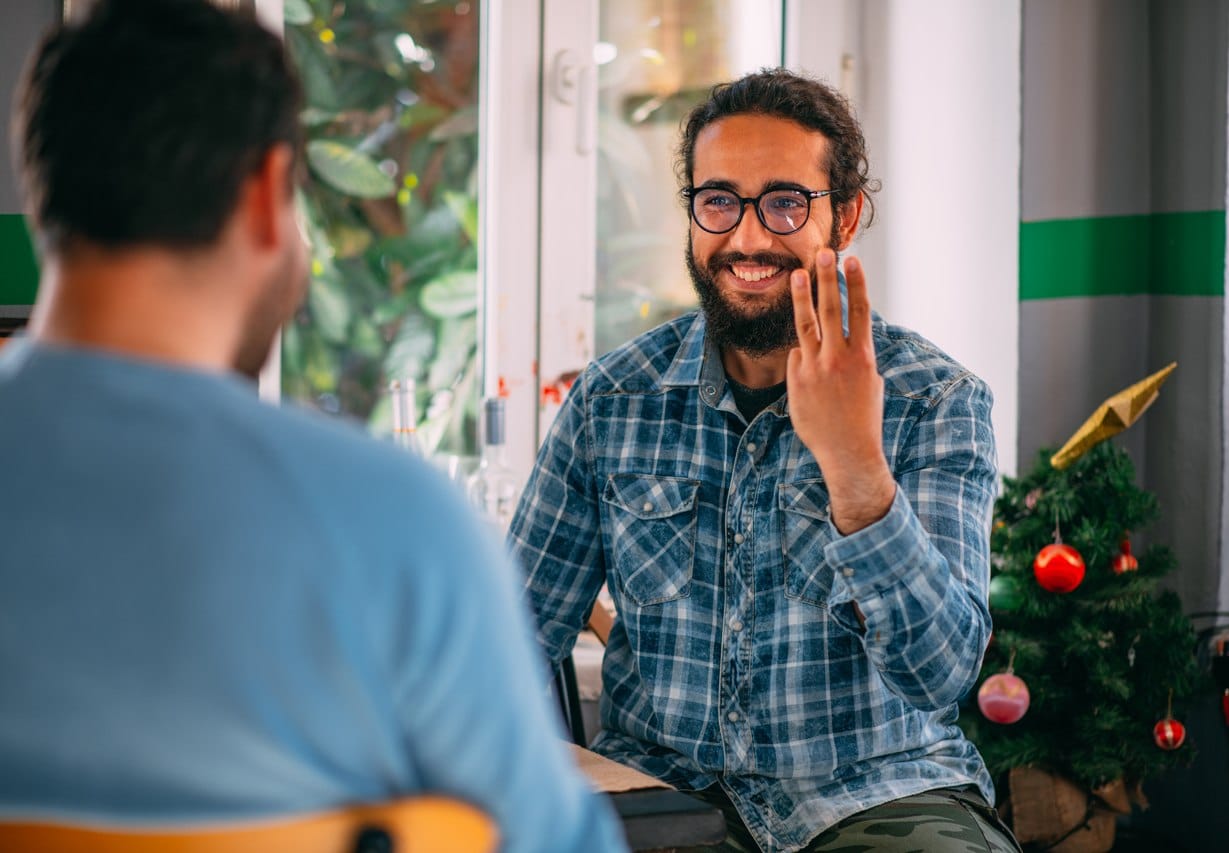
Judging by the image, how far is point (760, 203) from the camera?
164cm

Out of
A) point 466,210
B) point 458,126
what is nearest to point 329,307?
point 466,210

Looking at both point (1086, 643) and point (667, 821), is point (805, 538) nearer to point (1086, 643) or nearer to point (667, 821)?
point (667, 821)

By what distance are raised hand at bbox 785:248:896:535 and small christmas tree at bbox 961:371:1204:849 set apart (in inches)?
35.7

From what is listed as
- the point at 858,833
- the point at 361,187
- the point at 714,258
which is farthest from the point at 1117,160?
the point at 858,833

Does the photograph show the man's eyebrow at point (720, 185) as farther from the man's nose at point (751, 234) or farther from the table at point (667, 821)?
the table at point (667, 821)

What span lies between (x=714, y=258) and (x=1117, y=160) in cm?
127

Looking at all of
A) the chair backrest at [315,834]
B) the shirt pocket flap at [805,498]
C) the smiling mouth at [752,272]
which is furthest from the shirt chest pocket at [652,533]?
the chair backrest at [315,834]

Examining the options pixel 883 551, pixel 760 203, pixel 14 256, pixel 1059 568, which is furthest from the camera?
pixel 1059 568

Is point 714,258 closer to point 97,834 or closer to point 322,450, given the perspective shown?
point 322,450

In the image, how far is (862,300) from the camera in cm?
132

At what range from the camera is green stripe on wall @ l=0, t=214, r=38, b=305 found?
74.4 inches

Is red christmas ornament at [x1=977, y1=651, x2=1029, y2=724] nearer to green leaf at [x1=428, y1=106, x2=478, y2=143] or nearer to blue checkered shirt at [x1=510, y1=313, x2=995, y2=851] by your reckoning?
blue checkered shirt at [x1=510, y1=313, x2=995, y2=851]

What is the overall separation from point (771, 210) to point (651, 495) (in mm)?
375

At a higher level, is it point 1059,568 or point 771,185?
point 771,185
